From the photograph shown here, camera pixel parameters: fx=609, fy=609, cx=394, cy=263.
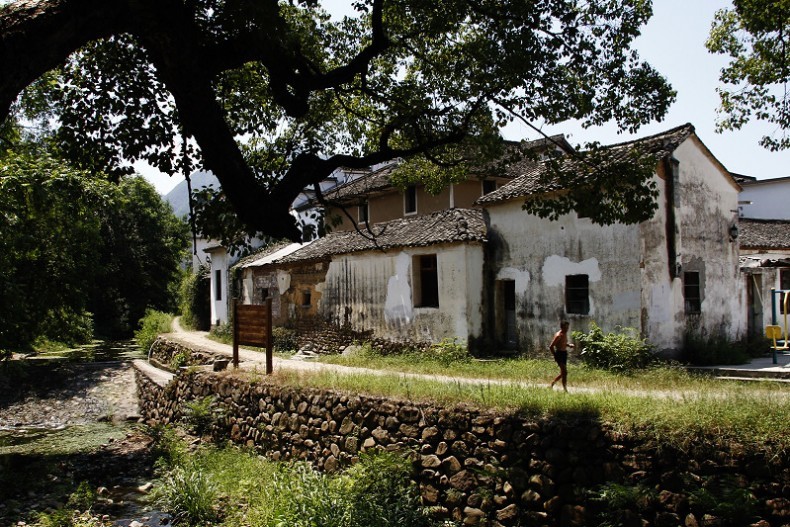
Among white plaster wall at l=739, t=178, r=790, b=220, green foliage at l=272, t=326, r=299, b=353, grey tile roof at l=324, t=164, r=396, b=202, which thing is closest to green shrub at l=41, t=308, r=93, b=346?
green foliage at l=272, t=326, r=299, b=353

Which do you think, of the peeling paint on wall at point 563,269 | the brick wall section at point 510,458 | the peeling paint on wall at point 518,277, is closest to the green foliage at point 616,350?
the peeling paint on wall at point 563,269

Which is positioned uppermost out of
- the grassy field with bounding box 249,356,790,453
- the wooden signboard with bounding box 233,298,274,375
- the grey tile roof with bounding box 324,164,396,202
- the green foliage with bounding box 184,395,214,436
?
the grey tile roof with bounding box 324,164,396,202

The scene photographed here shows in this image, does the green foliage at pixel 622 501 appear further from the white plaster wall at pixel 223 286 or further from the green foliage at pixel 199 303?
the green foliage at pixel 199 303

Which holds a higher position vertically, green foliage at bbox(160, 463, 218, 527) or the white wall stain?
the white wall stain

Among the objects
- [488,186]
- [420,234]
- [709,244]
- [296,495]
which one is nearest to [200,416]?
[296,495]

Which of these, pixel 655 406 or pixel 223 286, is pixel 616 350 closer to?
pixel 655 406

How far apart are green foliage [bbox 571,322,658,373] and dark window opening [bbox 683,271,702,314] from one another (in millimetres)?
2417

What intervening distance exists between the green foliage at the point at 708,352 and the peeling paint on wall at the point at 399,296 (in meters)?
7.34

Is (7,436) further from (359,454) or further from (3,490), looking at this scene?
(359,454)

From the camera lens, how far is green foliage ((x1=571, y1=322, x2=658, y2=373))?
12664mm

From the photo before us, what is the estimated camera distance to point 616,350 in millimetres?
12828

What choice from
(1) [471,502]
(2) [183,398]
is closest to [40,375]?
(2) [183,398]

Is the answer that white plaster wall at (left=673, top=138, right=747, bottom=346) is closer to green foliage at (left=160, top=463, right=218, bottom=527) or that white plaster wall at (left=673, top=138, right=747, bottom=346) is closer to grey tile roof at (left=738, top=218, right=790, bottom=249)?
grey tile roof at (left=738, top=218, right=790, bottom=249)

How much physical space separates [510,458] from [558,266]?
778 centimetres
